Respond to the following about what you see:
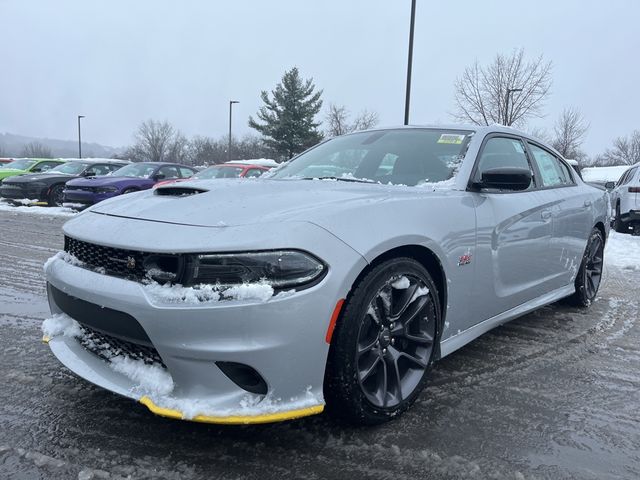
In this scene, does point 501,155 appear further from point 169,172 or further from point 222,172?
point 169,172

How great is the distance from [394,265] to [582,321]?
274cm

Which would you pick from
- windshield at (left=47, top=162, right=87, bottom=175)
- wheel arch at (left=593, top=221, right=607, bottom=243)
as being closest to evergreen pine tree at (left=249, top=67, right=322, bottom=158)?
windshield at (left=47, top=162, right=87, bottom=175)

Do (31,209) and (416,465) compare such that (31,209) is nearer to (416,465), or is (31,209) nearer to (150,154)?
(416,465)

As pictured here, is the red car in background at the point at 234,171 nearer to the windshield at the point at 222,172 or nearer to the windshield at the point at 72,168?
the windshield at the point at 222,172

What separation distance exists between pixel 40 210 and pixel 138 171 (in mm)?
2606

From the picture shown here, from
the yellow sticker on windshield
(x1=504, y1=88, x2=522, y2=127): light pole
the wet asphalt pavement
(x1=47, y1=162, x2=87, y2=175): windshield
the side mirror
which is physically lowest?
the wet asphalt pavement

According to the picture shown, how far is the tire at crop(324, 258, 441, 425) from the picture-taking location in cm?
213

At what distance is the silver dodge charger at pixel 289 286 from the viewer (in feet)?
6.32

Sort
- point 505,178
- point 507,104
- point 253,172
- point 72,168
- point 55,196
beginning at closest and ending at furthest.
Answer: point 505,178 → point 253,172 → point 55,196 → point 72,168 → point 507,104

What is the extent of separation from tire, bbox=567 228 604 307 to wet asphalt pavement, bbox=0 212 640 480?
117 centimetres

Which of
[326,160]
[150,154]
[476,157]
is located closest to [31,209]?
[326,160]

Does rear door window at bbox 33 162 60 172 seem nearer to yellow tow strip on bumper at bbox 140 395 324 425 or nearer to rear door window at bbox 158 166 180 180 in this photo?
rear door window at bbox 158 166 180 180

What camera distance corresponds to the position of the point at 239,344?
190 cm

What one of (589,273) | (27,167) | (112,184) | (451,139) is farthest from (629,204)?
(27,167)
